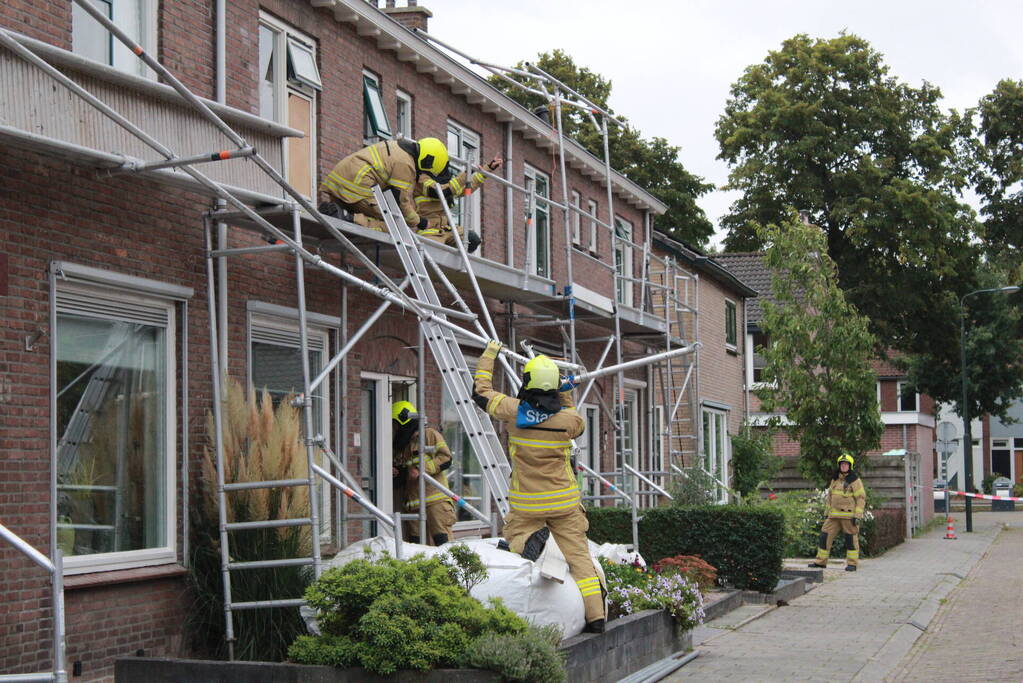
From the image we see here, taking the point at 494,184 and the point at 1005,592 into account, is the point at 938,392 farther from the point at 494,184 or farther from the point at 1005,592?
the point at 494,184

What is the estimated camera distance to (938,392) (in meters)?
44.7

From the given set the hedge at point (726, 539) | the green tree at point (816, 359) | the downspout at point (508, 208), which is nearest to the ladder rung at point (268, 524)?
the hedge at point (726, 539)

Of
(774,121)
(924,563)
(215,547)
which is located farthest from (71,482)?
(774,121)

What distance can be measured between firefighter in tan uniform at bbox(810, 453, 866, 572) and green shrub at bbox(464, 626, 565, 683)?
43.7 feet

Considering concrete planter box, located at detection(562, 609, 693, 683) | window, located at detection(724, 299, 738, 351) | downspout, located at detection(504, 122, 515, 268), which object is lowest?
concrete planter box, located at detection(562, 609, 693, 683)

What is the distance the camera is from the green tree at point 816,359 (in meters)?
24.0

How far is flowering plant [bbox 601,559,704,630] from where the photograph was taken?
10.4 meters

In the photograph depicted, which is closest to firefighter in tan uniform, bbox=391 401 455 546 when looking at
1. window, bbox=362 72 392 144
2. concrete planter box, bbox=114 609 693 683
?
window, bbox=362 72 392 144

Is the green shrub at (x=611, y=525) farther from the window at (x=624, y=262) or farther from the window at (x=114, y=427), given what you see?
the window at (x=114, y=427)

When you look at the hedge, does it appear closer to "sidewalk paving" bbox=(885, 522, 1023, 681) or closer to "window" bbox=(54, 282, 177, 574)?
"sidewalk paving" bbox=(885, 522, 1023, 681)

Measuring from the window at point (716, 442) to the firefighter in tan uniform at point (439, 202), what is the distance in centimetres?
1438

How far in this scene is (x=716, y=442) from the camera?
27828 millimetres

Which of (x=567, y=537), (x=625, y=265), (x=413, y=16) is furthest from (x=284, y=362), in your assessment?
(x=625, y=265)

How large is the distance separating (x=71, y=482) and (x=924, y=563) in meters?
16.8
